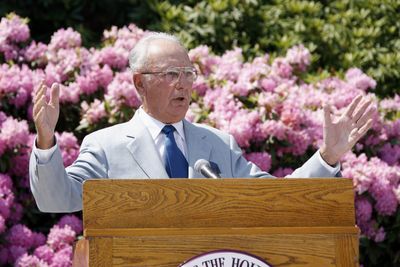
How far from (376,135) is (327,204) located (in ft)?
10.6

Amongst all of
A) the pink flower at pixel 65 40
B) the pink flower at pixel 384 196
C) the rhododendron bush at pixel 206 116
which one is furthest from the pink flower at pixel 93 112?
the pink flower at pixel 384 196

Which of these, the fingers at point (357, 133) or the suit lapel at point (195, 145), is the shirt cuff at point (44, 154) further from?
the fingers at point (357, 133)

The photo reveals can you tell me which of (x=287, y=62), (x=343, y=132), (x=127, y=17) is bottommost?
(x=343, y=132)

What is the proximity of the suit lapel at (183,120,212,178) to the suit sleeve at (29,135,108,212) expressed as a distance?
1.19 feet

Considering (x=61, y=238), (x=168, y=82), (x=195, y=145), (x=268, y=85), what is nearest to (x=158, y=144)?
(x=195, y=145)

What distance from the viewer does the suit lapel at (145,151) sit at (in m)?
4.47

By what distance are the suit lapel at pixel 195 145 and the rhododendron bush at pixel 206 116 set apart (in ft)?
5.30

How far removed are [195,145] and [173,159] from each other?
0.13 m

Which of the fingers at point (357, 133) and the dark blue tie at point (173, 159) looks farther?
the dark blue tie at point (173, 159)

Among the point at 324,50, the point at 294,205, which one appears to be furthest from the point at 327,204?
the point at 324,50

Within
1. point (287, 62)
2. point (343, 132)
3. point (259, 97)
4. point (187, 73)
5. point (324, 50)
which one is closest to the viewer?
point (343, 132)

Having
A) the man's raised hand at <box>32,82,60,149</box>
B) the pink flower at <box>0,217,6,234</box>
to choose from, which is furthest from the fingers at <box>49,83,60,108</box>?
the pink flower at <box>0,217,6,234</box>

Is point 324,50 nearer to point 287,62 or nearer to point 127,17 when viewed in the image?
point 287,62

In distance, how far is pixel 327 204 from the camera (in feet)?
12.2
